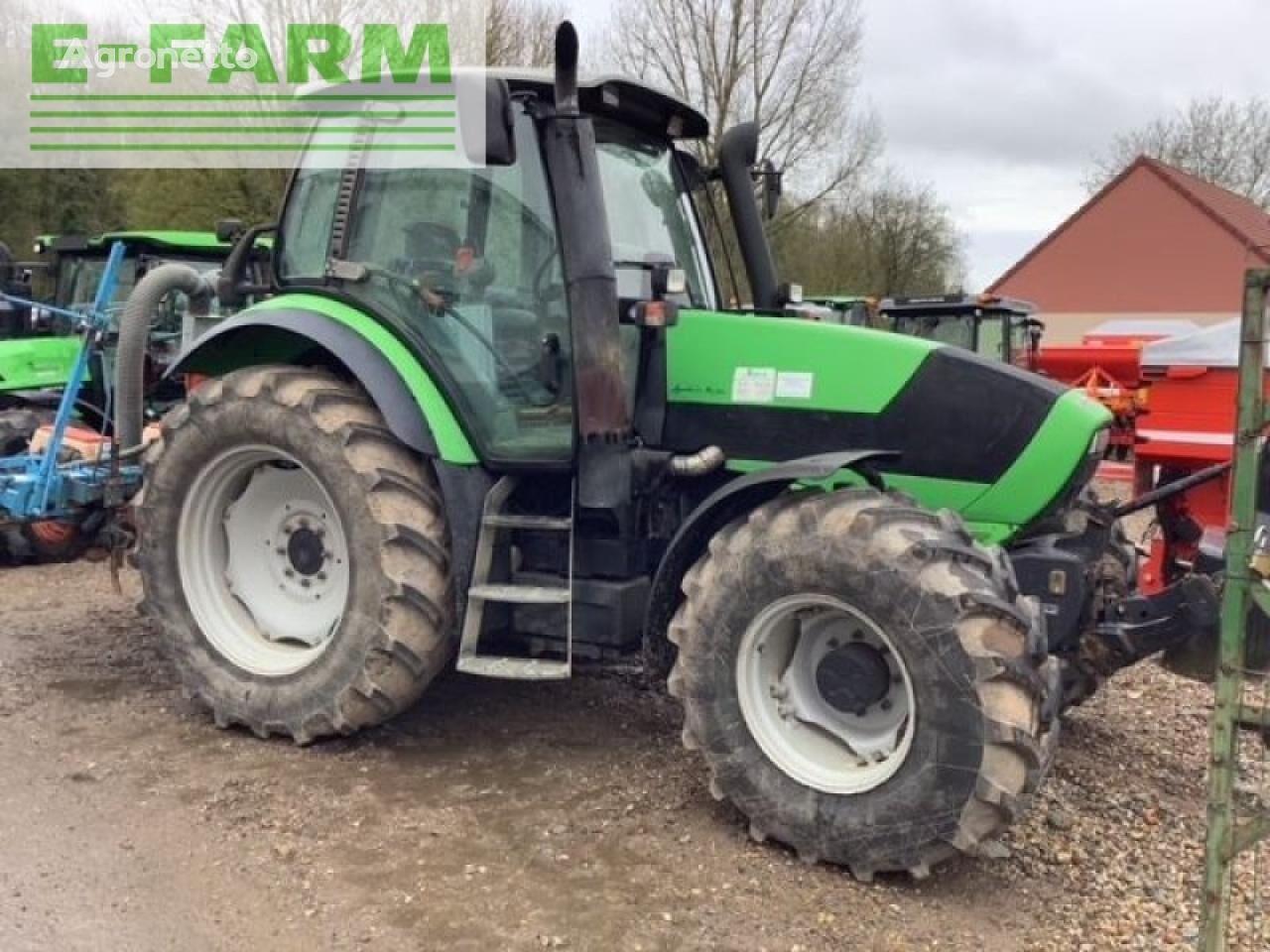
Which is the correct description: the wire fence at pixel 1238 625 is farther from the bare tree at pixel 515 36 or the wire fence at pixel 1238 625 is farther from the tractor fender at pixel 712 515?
the bare tree at pixel 515 36

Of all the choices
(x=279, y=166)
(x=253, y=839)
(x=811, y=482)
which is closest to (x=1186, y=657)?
(x=811, y=482)

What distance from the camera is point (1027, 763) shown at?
323 centimetres

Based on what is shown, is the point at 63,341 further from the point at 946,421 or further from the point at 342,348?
the point at 946,421

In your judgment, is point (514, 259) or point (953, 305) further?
point (953, 305)

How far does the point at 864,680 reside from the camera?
352 centimetres

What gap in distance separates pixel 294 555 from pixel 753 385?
189cm

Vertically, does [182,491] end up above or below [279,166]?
below

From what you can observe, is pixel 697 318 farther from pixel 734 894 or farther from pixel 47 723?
pixel 47 723

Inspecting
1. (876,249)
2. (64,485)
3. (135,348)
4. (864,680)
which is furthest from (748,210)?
(876,249)

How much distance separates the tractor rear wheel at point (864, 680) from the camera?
3238 mm

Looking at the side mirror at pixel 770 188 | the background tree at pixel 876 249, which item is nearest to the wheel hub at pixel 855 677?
the side mirror at pixel 770 188

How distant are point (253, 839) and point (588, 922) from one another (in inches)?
44.2

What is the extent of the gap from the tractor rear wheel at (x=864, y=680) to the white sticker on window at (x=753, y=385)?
499mm

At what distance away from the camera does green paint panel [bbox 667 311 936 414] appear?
3846 mm
